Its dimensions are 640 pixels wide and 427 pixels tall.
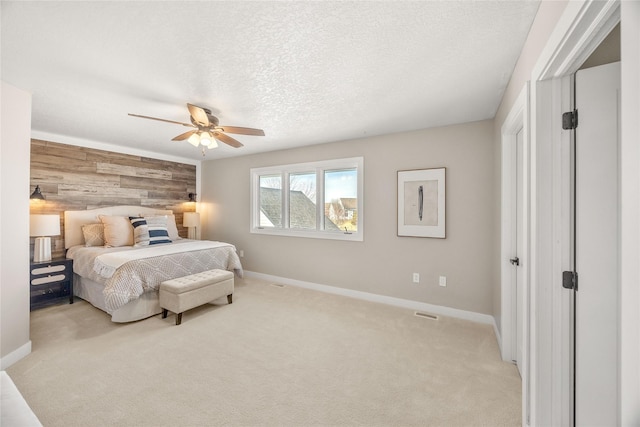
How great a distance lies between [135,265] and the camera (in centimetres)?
299

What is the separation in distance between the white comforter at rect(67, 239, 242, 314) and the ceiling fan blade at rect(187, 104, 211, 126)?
1.80 meters

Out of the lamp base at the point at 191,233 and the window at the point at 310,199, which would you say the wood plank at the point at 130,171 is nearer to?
the lamp base at the point at 191,233

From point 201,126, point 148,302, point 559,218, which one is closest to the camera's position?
point 559,218

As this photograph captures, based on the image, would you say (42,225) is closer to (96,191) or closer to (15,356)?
(96,191)

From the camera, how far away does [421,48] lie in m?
1.69

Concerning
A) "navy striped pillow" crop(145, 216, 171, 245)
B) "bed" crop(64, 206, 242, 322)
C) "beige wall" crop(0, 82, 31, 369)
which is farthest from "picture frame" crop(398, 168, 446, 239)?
"beige wall" crop(0, 82, 31, 369)

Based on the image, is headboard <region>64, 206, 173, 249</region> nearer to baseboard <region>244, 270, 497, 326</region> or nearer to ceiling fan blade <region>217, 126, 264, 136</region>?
baseboard <region>244, 270, 497, 326</region>

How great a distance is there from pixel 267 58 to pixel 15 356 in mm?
3167

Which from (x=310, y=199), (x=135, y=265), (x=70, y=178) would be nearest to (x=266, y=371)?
(x=135, y=265)

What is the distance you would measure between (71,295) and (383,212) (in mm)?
4408

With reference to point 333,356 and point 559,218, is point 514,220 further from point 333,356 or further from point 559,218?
point 333,356

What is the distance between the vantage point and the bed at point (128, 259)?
2.92m

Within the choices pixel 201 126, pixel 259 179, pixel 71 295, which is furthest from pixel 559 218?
pixel 71 295

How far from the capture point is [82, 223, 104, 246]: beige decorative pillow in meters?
3.88
